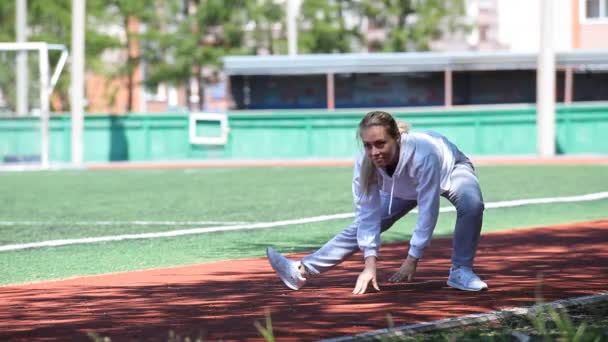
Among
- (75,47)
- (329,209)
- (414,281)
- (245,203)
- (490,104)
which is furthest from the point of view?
(490,104)

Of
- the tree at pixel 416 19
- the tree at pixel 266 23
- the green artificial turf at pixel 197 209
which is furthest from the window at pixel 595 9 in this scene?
the green artificial turf at pixel 197 209

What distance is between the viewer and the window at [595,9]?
51844 mm

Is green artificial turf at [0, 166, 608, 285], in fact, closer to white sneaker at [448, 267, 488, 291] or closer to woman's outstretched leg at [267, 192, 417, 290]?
woman's outstretched leg at [267, 192, 417, 290]

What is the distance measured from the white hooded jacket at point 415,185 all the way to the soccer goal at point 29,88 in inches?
1022

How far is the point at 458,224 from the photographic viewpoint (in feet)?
30.8

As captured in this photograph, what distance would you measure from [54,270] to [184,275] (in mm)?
1555

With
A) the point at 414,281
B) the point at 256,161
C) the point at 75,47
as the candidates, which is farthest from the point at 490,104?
the point at 414,281

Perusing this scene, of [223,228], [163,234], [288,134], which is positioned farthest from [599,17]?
[163,234]

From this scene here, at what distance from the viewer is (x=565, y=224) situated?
52.4 feet

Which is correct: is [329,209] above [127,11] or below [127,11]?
below

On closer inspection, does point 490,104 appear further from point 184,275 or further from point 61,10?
point 184,275

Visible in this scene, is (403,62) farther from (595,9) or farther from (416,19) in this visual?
(595,9)

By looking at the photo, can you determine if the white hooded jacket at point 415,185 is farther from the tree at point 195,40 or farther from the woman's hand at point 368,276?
the tree at point 195,40

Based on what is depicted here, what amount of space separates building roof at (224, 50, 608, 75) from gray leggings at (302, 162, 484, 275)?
95.6 feet
